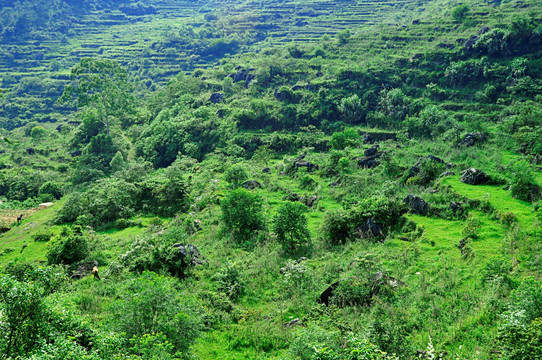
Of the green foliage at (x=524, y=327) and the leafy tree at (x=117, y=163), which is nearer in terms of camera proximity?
the green foliage at (x=524, y=327)

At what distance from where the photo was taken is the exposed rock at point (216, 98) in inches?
2334

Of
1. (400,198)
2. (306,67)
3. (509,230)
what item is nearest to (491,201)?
(509,230)

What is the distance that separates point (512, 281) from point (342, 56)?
56.1 m

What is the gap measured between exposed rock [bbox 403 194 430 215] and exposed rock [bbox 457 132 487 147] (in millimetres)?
13035

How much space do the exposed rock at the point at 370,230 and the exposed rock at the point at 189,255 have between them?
31.5ft

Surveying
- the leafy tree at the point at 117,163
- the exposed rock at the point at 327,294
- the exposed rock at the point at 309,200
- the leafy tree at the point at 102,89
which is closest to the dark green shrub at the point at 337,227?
the exposed rock at the point at 327,294

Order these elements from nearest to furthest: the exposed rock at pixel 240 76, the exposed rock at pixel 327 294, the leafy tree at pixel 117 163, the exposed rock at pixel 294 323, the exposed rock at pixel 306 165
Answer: the exposed rock at pixel 294 323 → the exposed rock at pixel 327 294 → the exposed rock at pixel 306 165 → the leafy tree at pixel 117 163 → the exposed rock at pixel 240 76

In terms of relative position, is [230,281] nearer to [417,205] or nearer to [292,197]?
[417,205]

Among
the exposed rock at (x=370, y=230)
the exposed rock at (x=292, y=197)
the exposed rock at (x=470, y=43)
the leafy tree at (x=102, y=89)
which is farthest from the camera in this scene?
the leafy tree at (x=102, y=89)

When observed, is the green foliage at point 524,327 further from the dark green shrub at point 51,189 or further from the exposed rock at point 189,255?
the dark green shrub at point 51,189

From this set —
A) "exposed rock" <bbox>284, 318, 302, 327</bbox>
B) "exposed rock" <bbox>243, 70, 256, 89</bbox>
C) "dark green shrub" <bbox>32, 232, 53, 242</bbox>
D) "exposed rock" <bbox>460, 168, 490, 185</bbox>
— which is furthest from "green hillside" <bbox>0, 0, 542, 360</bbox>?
"exposed rock" <bbox>243, 70, 256, 89</bbox>

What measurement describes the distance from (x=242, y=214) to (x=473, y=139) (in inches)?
880

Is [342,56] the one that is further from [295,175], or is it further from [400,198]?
[400,198]

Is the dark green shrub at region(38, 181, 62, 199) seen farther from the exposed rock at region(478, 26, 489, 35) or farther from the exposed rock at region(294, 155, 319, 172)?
the exposed rock at region(478, 26, 489, 35)
